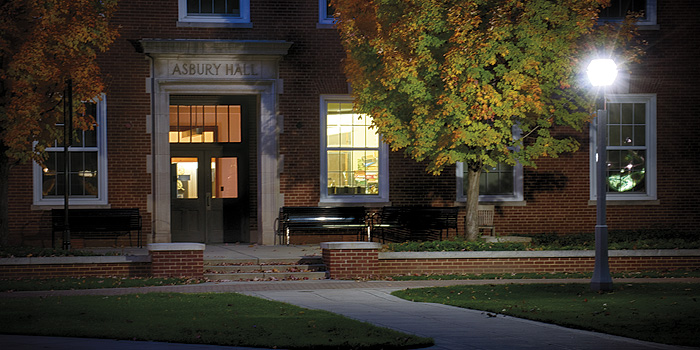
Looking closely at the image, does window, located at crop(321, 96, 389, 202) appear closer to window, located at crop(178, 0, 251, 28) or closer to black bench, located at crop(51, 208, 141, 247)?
window, located at crop(178, 0, 251, 28)

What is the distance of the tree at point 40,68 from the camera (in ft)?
53.8

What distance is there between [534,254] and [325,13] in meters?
8.25

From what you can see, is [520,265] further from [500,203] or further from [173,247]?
[173,247]

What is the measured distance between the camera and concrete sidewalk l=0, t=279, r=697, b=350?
8.78 meters

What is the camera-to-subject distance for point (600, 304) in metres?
12.0

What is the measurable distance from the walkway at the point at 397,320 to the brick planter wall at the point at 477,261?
2.02ft

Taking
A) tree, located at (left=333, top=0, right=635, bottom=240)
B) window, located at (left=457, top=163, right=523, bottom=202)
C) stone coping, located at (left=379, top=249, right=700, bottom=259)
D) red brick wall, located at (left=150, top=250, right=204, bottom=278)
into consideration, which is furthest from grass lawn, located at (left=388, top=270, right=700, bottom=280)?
window, located at (left=457, top=163, right=523, bottom=202)

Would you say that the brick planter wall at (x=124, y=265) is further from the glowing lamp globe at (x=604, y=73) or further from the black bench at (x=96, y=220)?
the glowing lamp globe at (x=604, y=73)

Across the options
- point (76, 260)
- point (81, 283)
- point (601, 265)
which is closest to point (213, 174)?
point (76, 260)

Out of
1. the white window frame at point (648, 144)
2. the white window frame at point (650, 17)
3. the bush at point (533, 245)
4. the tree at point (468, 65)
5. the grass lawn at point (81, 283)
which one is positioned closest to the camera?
the grass lawn at point (81, 283)

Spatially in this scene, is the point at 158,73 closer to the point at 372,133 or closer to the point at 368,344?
the point at 372,133

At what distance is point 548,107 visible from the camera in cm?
1725

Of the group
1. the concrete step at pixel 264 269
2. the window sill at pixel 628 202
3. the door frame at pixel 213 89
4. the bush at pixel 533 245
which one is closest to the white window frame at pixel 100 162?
the door frame at pixel 213 89

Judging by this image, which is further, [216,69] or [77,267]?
[216,69]
